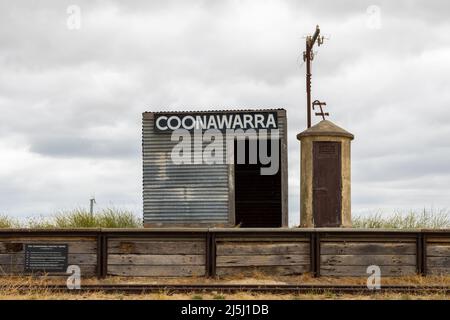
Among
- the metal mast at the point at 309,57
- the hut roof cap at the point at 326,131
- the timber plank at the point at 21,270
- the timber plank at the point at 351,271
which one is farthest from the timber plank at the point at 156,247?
the metal mast at the point at 309,57

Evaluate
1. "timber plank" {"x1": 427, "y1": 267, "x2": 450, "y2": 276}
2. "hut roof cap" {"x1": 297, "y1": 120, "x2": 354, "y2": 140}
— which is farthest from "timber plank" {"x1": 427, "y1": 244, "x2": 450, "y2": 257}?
"hut roof cap" {"x1": 297, "y1": 120, "x2": 354, "y2": 140}

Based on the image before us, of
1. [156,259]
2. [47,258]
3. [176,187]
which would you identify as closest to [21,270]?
[47,258]

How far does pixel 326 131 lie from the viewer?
17.8 m

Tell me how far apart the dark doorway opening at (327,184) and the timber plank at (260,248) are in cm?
399

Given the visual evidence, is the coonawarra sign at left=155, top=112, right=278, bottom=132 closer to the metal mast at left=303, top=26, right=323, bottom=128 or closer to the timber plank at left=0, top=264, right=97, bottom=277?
the metal mast at left=303, top=26, right=323, bottom=128

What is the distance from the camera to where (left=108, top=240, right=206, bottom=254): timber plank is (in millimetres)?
13570

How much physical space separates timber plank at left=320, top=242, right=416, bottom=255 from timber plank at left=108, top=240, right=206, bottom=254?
2.85 m

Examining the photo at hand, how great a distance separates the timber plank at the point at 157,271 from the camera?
1352 cm

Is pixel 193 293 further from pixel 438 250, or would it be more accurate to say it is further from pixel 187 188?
pixel 187 188

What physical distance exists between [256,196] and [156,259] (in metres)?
7.30

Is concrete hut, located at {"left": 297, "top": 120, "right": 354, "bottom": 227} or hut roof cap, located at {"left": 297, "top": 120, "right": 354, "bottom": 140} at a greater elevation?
hut roof cap, located at {"left": 297, "top": 120, "right": 354, "bottom": 140}
